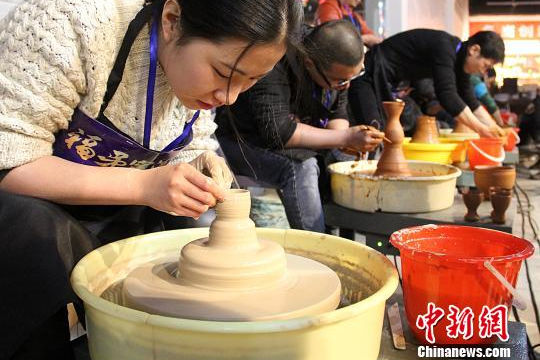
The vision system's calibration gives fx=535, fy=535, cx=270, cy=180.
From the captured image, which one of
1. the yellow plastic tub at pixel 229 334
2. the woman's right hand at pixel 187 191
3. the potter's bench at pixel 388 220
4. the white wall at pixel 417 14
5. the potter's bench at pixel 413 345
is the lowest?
the potter's bench at pixel 388 220

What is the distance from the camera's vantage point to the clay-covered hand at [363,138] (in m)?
2.37

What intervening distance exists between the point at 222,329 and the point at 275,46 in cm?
68

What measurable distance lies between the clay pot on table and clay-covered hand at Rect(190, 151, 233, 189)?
1.44 meters

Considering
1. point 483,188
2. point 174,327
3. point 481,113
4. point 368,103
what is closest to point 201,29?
point 174,327

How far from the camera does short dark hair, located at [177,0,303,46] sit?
3.67ft

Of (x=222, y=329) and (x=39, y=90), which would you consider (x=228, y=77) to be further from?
(x=222, y=329)

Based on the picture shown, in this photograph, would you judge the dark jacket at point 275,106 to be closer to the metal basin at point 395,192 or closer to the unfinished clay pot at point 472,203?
the metal basin at point 395,192

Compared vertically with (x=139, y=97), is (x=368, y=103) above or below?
below

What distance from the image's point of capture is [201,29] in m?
1.14

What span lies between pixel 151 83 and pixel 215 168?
282mm

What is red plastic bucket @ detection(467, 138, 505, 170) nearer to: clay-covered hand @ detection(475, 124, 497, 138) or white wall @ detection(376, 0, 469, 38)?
clay-covered hand @ detection(475, 124, 497, 138)

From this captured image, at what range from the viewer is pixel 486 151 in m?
3.01


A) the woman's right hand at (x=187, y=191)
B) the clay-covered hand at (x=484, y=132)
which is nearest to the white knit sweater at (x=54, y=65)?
the woman's right hand at (x=187, y=191)

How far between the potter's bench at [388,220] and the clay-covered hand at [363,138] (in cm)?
31
